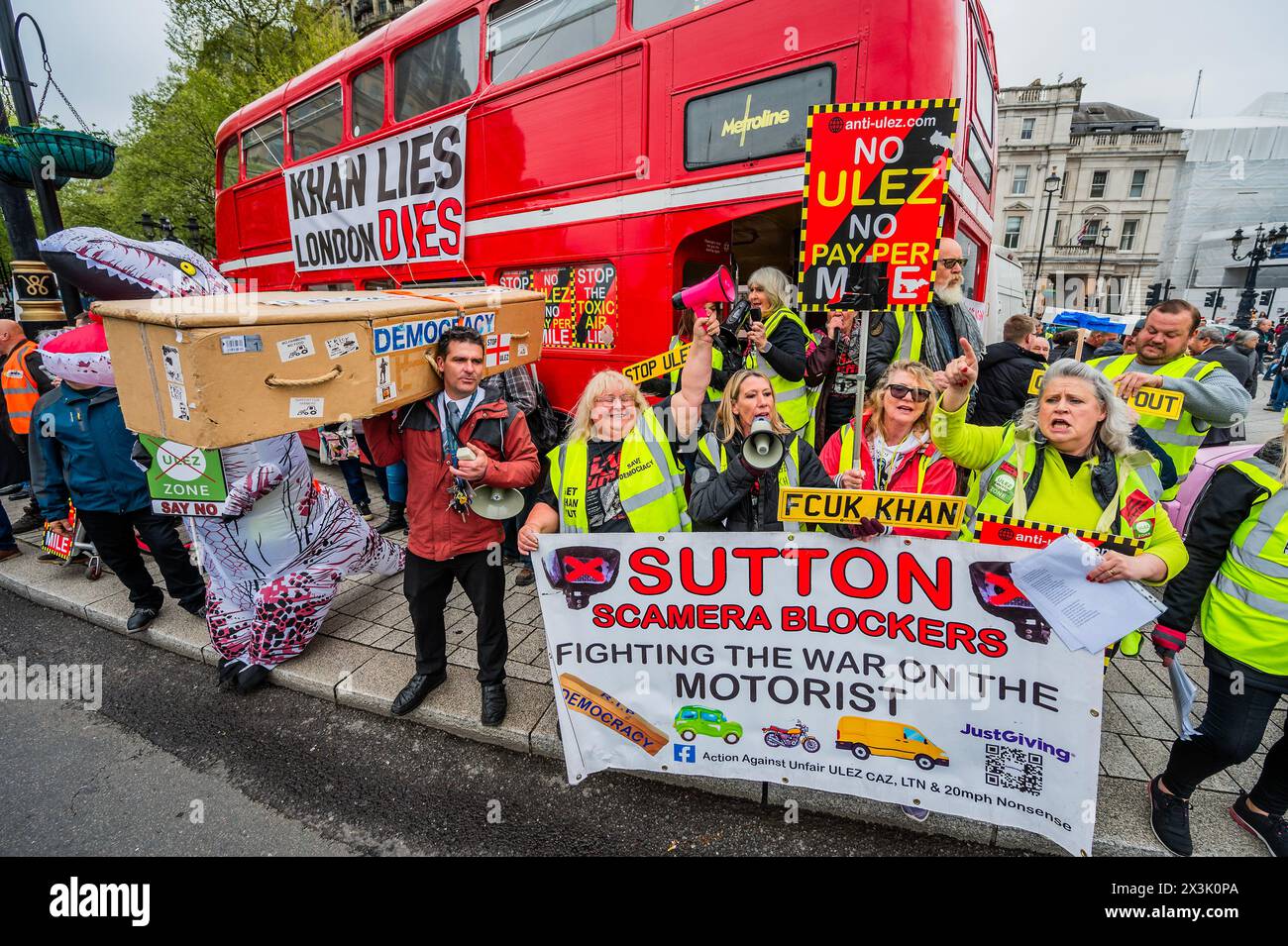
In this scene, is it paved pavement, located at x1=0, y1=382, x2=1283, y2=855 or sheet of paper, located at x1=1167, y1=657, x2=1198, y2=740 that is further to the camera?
paved pavement, located at x1=0, y1=382, x2=1283, y2=855

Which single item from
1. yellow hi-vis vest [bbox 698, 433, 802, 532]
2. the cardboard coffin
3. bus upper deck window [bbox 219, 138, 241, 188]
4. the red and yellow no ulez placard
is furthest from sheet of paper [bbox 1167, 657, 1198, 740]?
bus upper deck window [bbox 219, 138, 241, 188]

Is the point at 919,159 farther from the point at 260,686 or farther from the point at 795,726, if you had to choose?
the point at 260,686

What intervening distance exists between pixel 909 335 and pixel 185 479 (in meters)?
4.51

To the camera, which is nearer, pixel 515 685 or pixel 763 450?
pixel 763 450

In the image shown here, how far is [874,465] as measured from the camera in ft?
9.07

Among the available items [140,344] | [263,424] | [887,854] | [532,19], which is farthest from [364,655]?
[532,19]

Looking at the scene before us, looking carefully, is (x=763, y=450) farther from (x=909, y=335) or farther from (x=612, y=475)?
(x=909, y=335)

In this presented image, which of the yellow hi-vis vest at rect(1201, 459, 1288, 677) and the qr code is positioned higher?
the yellow hi-vis vest at rect(1201, 459, 1288, 677)

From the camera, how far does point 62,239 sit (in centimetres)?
307

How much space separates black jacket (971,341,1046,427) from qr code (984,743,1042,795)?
2454 mm

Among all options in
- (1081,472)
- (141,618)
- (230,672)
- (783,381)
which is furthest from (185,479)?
(1081,472)

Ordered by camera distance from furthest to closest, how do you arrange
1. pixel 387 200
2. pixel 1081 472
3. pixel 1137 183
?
pixel 1137 183
pixel 387 200
pixel 1081 472

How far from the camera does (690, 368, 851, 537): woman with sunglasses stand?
239cm
